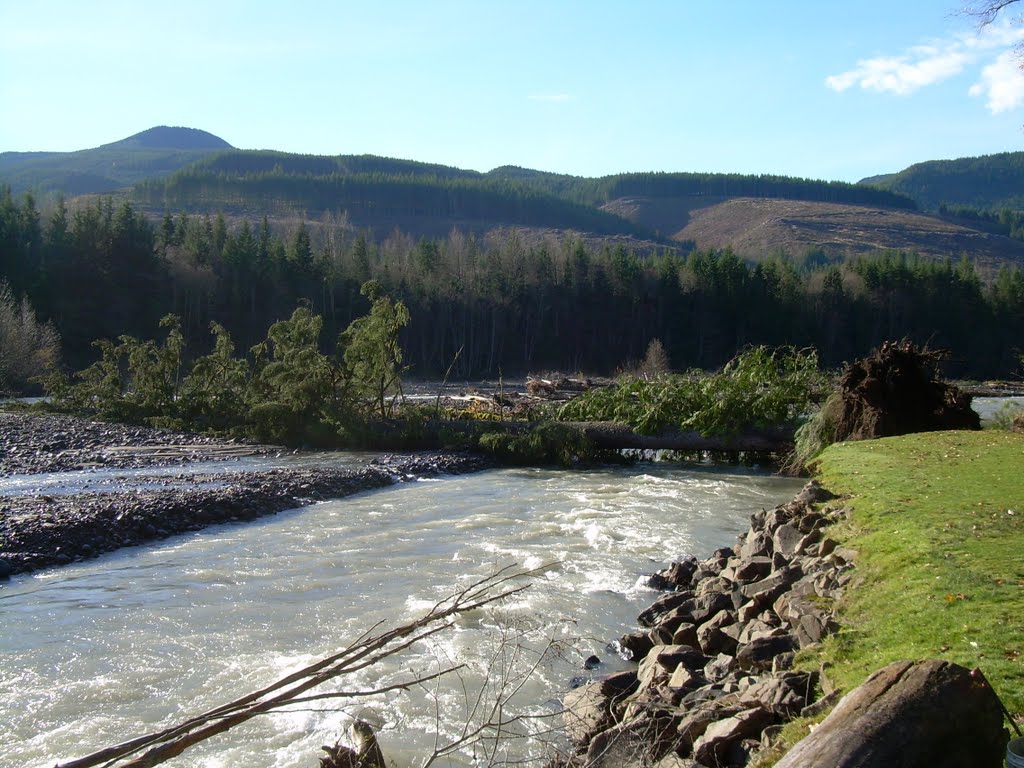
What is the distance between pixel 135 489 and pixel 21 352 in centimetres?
3373

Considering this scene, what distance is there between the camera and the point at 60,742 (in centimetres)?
659

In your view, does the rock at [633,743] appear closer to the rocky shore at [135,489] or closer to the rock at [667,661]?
the rock at [667,661]

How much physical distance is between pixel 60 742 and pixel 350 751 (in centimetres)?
283

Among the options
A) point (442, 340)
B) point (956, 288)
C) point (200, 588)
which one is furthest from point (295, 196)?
point (200, 588)

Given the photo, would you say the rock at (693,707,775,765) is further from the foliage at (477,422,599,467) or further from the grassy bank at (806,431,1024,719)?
the foliage at (477,422,599,467)

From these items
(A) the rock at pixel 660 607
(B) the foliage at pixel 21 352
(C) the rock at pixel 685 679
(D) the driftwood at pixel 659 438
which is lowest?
(B) the foliage at pixel 21 352

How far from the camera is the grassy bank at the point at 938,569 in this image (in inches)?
219

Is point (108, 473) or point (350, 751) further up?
point (350, 751)

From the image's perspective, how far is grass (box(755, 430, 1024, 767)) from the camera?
5.48m

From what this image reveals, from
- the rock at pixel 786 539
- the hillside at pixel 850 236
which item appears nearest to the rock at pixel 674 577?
the rock at pixel 786 539

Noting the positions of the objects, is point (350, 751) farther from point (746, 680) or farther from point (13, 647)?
point (13, 647)

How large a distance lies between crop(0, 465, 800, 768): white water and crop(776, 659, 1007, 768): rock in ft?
5.36

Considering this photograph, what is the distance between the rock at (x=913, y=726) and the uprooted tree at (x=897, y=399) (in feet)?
50.6

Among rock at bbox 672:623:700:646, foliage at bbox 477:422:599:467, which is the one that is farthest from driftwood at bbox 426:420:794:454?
rock at bbox 672:623:700:646
